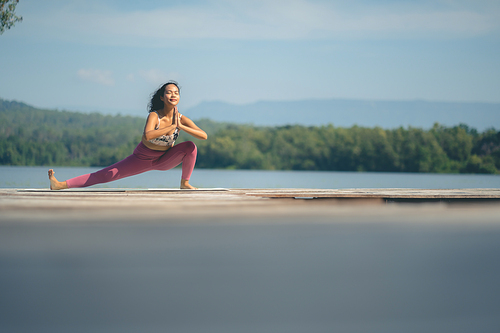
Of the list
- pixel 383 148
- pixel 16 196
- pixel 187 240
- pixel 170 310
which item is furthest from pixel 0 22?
pixel 383 148

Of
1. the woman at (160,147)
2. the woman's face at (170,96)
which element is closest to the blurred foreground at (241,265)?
the woman at (160,147)

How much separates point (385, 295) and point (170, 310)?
143 cm

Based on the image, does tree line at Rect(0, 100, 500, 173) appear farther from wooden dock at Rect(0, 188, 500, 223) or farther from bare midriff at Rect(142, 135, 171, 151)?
wooden dock at Rect(0, 188, 500, 223)

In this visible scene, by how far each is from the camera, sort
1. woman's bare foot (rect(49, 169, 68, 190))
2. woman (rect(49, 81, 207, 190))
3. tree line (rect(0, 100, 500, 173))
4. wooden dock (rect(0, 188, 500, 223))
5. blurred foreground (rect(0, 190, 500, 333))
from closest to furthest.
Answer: blurred foreground (rect(0, 190, 500, 333)), wooden dock (rect(0, 188, 500, 223)), woman's bare foot (rect(49, 169, 68, 190)), woman (rect(49, 81, 207, 190)), tree line (rect(0, 100, 500, 173))

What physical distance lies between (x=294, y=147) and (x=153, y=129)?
3091 inches

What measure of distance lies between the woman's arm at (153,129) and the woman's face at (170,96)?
23cm

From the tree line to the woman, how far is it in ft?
215

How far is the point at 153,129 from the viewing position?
5395 mm

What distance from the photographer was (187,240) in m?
3.99

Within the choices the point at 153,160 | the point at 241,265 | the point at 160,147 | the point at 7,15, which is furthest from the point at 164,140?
the point at 7,15

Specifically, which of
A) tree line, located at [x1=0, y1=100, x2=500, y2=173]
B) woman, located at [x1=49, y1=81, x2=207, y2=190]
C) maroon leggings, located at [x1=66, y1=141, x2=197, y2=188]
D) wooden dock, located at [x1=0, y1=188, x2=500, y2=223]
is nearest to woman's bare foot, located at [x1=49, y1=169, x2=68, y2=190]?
woman, located at [x1=49, y1=81, x2=207, y2=190]

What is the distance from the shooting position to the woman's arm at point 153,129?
529 cm

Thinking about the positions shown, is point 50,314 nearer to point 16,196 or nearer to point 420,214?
point 16,196

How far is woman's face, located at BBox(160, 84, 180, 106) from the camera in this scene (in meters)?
5.50
